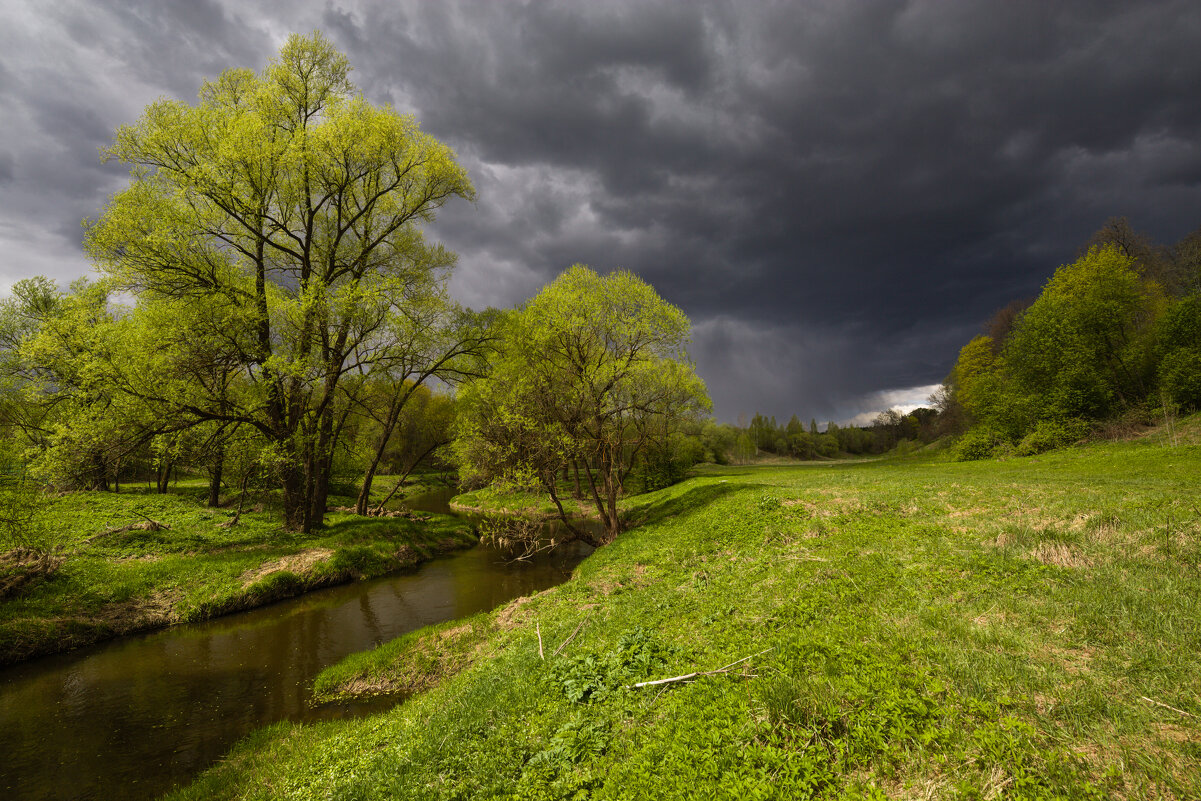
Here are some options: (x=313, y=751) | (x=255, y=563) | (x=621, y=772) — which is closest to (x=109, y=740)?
(x=313, y=751)

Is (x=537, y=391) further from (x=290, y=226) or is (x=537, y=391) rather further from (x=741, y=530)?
(x=290, y=226)

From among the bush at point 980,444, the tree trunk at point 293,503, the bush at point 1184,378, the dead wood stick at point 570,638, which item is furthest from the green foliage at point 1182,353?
the tree trunk at point 293,503

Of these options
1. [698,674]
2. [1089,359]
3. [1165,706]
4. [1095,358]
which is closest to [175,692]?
[698,674]

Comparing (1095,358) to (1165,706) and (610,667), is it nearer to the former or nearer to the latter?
(1165,706)

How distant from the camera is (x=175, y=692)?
11.9 metres

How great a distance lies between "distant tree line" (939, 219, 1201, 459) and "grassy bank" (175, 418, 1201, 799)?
3245cm

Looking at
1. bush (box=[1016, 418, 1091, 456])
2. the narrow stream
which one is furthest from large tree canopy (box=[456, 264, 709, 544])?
bush (box=[1016, 418, 1091, 456])

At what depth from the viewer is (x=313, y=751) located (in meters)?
8.62

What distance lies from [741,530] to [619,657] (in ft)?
30.1

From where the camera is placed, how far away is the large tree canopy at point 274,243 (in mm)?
20672

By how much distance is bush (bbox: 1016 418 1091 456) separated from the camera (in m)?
33.2

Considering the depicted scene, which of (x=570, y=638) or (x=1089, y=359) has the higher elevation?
(x=1089, y=359)

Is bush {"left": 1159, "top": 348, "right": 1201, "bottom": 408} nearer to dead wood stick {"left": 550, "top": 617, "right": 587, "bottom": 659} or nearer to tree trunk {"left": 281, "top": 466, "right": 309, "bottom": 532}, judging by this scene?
dead wood stick {"left": 550, "top": 617, "right": 587, "bottom": 659}

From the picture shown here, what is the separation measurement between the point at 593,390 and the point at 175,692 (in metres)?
17.3
